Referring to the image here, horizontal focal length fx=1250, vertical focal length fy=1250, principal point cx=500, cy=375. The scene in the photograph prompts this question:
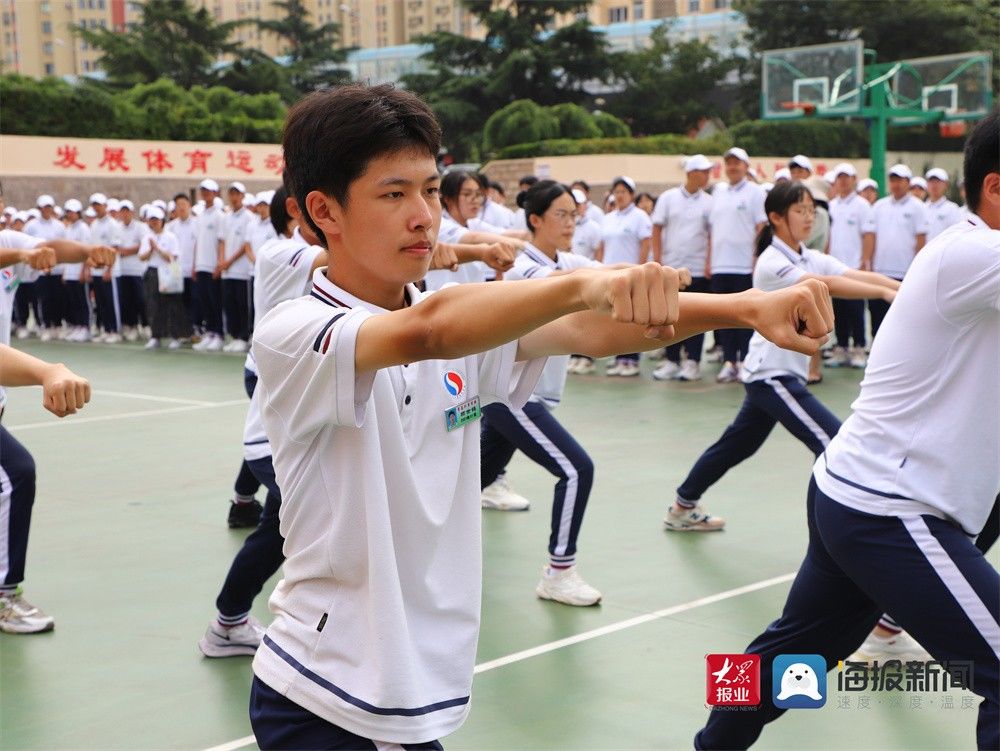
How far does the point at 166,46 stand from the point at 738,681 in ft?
139

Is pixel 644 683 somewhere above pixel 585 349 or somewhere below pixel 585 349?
below

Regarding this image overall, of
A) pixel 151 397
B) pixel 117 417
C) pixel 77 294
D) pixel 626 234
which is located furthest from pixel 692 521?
pixel 77 294

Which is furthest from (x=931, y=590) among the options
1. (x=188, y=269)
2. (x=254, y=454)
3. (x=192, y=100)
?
(x=192, y=100)

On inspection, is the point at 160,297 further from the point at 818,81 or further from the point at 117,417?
the point at 818,81

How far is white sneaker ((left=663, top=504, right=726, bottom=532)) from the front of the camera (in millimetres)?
5840

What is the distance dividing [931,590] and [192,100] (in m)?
29.9

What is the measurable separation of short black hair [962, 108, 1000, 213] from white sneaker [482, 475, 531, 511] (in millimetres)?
3807

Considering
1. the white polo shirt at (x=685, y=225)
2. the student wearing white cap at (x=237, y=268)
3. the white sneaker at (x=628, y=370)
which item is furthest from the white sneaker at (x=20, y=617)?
the student wearing white cap at (x=237, y=268)

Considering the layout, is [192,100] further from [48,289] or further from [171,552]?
[171,552]

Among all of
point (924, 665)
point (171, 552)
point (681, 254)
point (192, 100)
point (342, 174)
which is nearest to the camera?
point (342, 174)

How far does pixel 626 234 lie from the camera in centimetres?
1234

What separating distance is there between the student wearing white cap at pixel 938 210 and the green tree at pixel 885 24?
24.7 meters

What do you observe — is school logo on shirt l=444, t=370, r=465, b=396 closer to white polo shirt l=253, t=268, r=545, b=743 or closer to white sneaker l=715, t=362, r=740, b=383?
white polo shirt l=253, t=268, r=545, b=743

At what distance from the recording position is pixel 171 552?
5.71m
